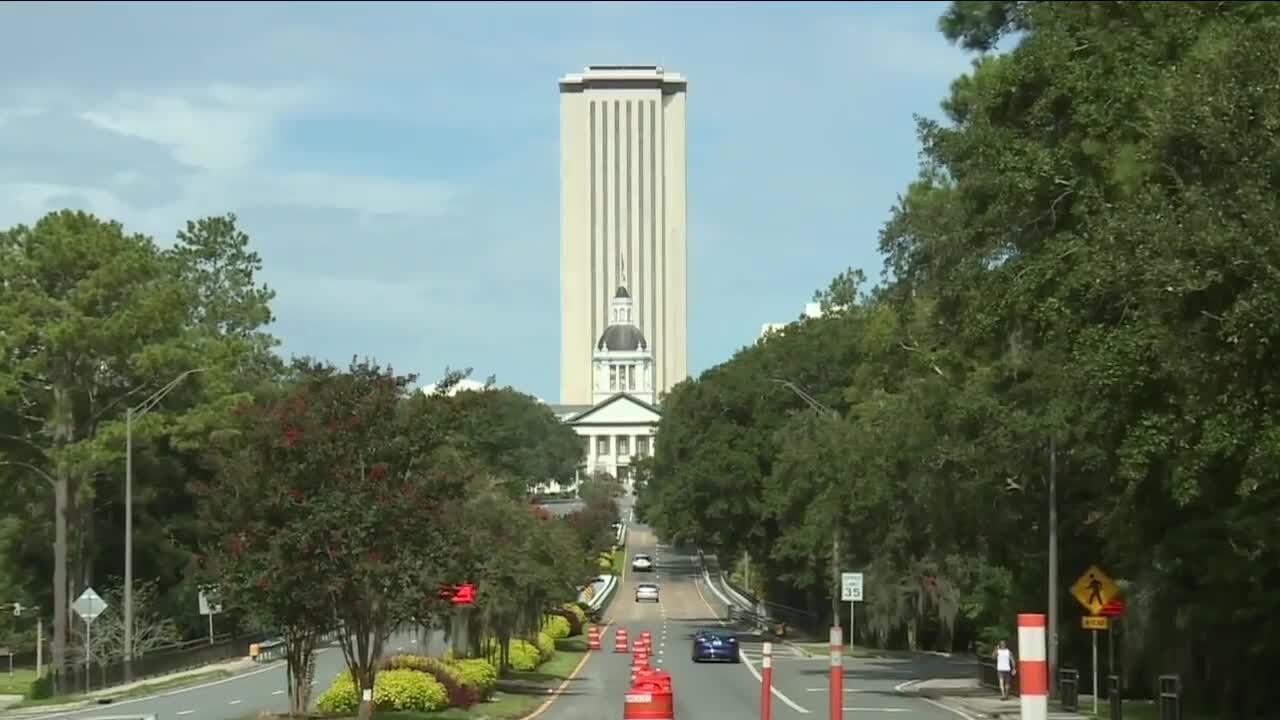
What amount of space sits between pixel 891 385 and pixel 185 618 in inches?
992

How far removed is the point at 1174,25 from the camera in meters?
27.2

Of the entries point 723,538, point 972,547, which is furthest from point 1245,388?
point 723,538

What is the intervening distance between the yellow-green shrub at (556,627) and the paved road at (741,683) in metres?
1.66

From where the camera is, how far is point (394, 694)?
3103 cm

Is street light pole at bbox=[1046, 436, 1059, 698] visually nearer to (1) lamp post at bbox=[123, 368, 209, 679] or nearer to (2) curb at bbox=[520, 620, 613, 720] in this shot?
(2) curb at bbox=[520, 620, 613, 720]

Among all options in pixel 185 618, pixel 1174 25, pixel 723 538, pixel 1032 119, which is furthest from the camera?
pixel 723 538

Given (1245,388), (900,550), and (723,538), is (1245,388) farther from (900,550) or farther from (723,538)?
(723,538)

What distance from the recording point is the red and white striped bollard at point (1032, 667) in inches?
375

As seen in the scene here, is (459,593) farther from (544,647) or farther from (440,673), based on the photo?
(544,647)

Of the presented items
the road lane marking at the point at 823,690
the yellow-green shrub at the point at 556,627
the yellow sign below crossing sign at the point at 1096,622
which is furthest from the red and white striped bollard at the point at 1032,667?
the yellow-green shrub at the point at 556,627

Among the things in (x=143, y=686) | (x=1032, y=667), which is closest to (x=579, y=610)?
(x=143, y=686)

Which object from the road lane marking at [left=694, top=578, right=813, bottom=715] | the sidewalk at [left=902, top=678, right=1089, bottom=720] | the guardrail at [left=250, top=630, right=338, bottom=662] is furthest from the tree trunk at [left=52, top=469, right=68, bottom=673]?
the sidewalk at [left=902, top=678, right=1089, bottom=720]

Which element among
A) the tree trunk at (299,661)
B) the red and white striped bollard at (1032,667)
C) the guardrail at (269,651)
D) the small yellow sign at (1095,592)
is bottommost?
the guardrail at (269,651)

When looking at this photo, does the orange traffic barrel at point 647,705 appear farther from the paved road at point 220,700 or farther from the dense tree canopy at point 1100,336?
the paved road at point 220,700
